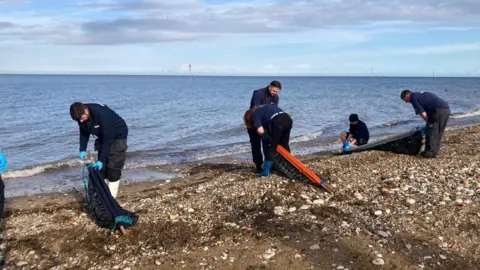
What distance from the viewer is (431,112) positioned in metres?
10.8

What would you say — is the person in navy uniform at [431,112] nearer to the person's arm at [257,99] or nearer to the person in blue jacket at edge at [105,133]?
the person's arm at [257,99]

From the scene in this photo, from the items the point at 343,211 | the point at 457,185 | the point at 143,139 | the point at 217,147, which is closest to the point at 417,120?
the point at 217,147

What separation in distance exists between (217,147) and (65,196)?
884 cm

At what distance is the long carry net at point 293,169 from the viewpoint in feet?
28.1

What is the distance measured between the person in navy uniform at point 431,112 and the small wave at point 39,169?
34.1ft

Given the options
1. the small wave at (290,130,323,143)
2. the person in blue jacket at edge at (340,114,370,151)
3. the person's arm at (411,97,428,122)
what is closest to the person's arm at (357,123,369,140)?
the person in blue jacket at edge at (340,114,370,151)

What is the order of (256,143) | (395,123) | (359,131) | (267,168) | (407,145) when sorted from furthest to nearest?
1. (395,123)
2. (359,131)
3. (407,145)
4. (256,143)
5. (267,168)

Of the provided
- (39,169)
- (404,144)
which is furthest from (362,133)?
(39,169)

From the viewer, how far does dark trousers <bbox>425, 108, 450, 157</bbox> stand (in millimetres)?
10797

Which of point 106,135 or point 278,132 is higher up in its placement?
point 106,135

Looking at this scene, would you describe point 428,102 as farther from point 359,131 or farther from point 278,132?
point 278,132

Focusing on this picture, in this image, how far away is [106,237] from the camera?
667 centimetres

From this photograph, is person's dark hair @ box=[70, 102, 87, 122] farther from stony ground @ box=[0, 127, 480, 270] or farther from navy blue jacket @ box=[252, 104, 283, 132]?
navy blue jacket @ box=[252, 104, 283, 132]

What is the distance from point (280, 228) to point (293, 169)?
7.79ft
